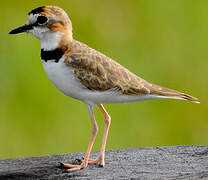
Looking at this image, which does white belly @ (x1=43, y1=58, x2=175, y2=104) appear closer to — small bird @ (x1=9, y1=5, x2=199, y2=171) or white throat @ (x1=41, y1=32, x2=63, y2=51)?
small bird @ (x1=9, y1=5, x2=199, y2=171)

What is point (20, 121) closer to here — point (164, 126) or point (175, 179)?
point (164, 126)

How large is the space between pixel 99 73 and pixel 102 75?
0.04m

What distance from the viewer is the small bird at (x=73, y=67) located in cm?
553

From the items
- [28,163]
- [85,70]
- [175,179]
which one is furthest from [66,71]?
[175,179]

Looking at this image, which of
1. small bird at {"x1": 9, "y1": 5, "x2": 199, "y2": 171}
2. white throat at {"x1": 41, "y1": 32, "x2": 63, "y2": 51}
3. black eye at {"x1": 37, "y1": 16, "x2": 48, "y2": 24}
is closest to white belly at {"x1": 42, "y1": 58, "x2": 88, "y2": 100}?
small bird at {"x1": 9, "y1": 5, "x2": 199, "y2": 171}

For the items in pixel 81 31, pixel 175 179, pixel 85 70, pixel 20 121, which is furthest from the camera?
pixel 81 31

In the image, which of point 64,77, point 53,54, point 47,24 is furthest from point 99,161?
point 47,24

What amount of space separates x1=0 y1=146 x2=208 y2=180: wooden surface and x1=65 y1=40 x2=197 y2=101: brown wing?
0.62 meters

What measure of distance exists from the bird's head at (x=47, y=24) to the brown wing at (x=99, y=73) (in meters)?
0.19

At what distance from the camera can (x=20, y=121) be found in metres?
7.18

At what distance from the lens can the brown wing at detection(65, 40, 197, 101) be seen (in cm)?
557

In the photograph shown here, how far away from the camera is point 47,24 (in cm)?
558

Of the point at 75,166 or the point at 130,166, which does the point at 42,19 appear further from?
the point at 130,166

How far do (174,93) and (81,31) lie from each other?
2.14m
